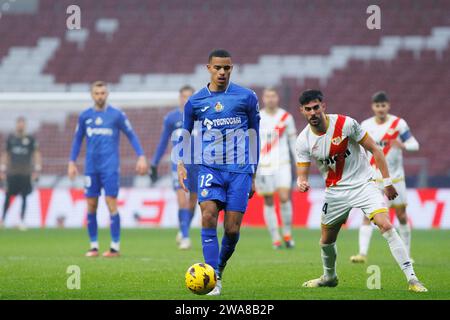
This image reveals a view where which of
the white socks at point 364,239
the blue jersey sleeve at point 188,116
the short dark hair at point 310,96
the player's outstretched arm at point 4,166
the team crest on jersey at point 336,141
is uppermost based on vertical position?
the short dark hair at point 310,96

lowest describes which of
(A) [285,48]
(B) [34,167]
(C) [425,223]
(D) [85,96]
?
(C) [425,223]

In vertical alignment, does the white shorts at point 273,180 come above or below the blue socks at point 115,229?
above

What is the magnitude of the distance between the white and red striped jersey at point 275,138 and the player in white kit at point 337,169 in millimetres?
Answer: 5682

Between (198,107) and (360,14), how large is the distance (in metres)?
20.2

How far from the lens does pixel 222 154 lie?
25.8ft

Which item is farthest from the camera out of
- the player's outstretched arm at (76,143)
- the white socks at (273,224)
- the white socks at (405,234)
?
the white socks at (273,224)

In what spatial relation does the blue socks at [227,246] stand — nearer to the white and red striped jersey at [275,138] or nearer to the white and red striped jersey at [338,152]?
the white and red striped jersey at [338,152]

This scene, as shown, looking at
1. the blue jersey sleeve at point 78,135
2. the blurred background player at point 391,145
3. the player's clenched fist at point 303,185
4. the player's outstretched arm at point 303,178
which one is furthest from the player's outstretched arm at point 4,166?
the player's clenched fist at point 303,185

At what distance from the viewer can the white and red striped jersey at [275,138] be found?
46.0 ft

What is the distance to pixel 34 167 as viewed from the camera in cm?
1877

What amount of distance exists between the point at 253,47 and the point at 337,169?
63.7 ft

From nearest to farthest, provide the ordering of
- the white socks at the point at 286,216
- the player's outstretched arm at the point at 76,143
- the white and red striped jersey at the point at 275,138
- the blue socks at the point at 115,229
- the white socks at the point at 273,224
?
the blue socks at the point at 115,229 → the player's outstretched arm at the point at 76,143 → the white socks at the point at 273,224 → the white socks at the point at 286,216 → the white and red striped jersey at the point at 275,138
